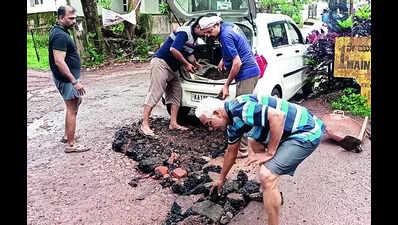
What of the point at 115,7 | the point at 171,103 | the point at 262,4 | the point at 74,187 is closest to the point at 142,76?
the point at 171,103

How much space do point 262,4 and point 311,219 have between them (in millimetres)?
20828

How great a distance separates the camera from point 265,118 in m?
2.61

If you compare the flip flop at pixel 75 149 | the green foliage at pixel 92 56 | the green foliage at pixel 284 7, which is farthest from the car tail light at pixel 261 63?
the green foliage at pixel 284 7

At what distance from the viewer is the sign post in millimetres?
6105

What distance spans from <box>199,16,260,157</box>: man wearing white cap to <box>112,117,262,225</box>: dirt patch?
0.63 meters

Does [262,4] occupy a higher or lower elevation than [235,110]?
higher

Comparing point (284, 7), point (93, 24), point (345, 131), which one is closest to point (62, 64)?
point (345, 131)

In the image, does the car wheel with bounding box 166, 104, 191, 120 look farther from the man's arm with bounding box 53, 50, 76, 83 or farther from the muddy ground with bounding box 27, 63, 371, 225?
the man's arm with bounding box 53, 50, 76, 83

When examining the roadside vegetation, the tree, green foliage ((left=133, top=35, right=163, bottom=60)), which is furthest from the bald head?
green foliage ((left=133, top=35, right=163, bottom=60))

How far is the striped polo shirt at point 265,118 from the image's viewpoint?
8.62ft

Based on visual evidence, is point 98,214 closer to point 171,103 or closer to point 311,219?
point 311,219

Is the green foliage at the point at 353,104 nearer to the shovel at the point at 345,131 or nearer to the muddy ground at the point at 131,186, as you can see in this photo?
the muddy ground at the point at 131,186

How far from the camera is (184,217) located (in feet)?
10.6
